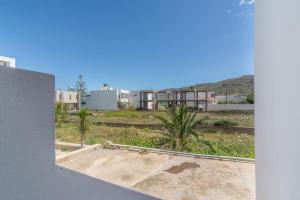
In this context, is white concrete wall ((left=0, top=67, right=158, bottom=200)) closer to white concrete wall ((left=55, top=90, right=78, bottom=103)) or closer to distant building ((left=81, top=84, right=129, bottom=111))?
white concrete wall ((left=55, top=90, right=78, bottom=103))

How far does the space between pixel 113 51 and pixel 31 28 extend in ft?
34.0

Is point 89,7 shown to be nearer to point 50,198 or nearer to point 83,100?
point 50,198

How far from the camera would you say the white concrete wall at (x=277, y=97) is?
0.61m

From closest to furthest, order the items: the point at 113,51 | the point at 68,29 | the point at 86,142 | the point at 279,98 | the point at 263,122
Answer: the point at 279,98 → the point at 263,122 → the point at 86,142 → the point at 68,29 → the point at 113,51

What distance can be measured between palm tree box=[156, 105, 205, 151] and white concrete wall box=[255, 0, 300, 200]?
4.98m

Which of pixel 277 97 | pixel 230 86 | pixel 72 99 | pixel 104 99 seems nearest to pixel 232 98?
pixel 230 86

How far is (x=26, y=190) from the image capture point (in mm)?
647

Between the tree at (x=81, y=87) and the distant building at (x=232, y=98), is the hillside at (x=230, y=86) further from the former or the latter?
the tree at (x=81, y=87)

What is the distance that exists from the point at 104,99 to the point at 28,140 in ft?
94.7

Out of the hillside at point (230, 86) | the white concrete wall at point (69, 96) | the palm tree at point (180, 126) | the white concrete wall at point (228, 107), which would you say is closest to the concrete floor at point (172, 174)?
the palm tree at point (180, 126)

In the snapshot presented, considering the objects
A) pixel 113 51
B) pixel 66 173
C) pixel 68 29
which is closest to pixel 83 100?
pixel 113 51

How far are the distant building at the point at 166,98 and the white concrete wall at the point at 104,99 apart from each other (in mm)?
3501

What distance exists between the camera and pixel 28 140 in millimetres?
655

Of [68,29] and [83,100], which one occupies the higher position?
[68,29]
